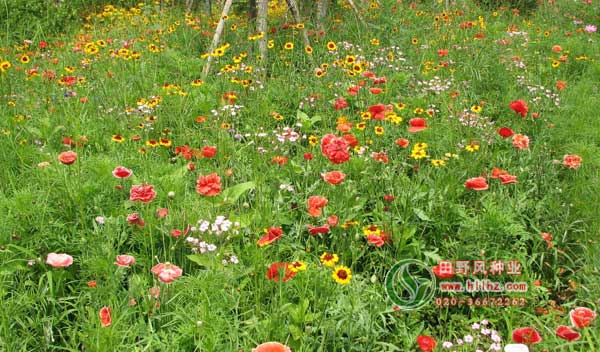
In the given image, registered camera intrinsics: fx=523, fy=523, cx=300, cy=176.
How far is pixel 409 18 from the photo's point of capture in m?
5.97

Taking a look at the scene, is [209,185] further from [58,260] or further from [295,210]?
[295,210]

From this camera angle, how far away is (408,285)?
7.55 ft

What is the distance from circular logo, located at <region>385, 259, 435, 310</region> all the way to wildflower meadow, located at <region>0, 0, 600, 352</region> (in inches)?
0.4

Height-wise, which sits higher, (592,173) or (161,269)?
(161,269)

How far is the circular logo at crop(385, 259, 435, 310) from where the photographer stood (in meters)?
2.24

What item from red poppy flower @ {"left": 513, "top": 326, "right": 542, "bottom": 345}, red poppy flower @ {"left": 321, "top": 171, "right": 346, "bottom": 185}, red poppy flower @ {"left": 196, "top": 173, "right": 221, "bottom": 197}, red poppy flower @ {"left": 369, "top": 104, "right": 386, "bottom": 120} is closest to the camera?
red poppy flower @ {"left": 513, "top": 326, "right": 542, "bottom": 345}

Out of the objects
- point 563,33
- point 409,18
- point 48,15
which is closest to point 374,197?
point 409,18

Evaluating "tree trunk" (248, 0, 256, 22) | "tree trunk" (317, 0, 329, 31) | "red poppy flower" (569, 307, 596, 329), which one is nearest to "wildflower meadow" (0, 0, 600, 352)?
"red poppy flower" (569, 307, 596, 329)

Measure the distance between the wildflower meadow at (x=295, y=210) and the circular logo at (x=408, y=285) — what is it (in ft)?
0.03

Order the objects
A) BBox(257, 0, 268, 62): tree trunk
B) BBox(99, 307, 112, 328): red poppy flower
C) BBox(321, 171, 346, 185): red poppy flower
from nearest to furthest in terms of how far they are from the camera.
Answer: BBox(99, 307, 112, 328): red poppy flower → BBox(321, 171, 346, 185): red poppy flower → BBox(257, 0, 268, 62): tree trunk

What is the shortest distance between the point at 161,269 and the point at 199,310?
21 centimetres

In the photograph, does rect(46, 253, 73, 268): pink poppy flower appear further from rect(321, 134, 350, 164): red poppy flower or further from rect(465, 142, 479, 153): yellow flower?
rect(465, 142, 479, 153): yellow flower

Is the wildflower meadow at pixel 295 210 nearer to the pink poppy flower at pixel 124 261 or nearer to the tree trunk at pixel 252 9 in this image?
the pink poppy flower at pixel 124 261

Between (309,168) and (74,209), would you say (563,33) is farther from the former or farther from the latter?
(74,209)
